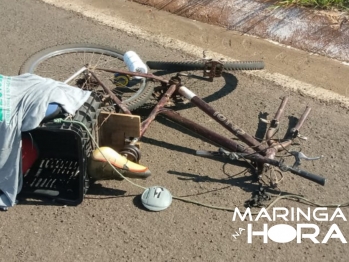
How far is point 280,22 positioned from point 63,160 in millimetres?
3281

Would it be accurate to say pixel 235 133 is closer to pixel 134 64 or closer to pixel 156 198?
pixel 156 198

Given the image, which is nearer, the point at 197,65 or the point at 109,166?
the point at 109,166

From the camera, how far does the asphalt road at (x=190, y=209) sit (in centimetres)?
359

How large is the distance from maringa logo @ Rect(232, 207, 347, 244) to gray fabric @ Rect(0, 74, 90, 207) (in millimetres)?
1549

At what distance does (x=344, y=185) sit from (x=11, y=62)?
3688 millimetres

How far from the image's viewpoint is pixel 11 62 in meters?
5.65

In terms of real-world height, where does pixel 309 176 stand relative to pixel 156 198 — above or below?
above

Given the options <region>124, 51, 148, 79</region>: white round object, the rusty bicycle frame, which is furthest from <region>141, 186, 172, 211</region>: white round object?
<region>124, 51, 148, 79</region>: white round object

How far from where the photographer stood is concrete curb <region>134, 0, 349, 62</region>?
588 cm

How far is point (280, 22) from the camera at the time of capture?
→ 6160 millimetres

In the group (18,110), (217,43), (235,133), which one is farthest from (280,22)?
(18,110)

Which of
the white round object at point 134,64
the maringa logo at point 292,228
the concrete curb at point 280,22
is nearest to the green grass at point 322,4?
the concrete curb at point 280,22

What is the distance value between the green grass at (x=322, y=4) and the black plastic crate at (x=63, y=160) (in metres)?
3.34

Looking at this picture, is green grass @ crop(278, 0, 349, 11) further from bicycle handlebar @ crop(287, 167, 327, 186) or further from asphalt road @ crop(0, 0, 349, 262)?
bicycle handlebar @ crop(287, 167, 327, 186)
